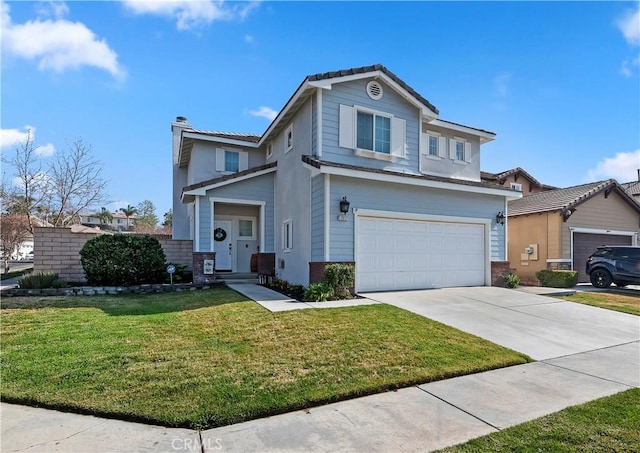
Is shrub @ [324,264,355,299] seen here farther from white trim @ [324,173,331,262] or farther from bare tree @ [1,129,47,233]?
bare tree @ [1,129,47,233]

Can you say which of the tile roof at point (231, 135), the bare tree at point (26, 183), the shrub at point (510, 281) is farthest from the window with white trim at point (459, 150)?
the bare tree at point (26, 183)

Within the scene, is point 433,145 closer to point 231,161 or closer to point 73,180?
point 231,161

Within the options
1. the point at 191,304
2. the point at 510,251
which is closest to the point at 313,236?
the point at 191,304

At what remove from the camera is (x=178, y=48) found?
33.3ft

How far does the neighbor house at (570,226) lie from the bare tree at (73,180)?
83.7ft

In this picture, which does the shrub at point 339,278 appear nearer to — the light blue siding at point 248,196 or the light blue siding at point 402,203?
the light blue siding at point 402,203

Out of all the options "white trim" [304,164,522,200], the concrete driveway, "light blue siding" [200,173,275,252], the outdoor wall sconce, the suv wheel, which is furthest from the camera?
the suv wheel

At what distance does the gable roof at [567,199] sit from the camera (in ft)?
50.6

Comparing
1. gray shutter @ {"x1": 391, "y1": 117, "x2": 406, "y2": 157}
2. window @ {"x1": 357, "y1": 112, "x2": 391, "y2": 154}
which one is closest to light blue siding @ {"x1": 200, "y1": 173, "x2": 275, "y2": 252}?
window @ {"x1": 357, "y1": 112, "x2": 391, "y2": 154}

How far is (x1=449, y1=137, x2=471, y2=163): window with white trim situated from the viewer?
1445 centimetres

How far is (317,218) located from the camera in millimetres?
10320

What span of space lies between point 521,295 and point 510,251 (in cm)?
748

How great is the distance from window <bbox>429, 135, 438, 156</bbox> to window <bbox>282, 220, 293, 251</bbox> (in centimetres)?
635

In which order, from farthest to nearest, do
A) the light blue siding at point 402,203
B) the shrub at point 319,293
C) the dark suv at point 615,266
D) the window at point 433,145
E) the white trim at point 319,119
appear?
the window at point 433,145, the dark suv at point 615,266, the white trim at point 319,119, the light blue siding at point 402,203, the shrub at point 319,293
